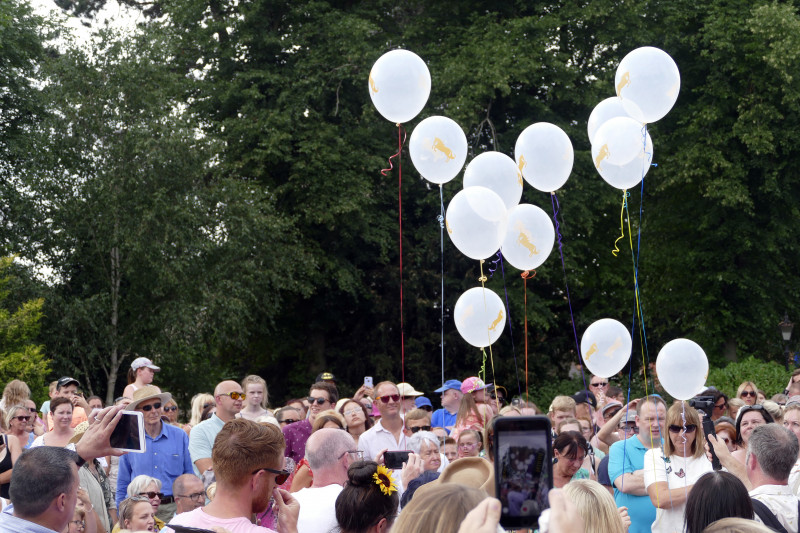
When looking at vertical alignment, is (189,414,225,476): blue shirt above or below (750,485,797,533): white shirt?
below

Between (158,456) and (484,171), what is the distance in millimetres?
3478

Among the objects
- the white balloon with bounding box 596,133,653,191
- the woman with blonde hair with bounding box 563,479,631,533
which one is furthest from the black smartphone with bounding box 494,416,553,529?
the white balloon with bounding box 596,133,653,191

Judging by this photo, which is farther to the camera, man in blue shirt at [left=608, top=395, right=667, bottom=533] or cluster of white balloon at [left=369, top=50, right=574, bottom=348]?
cluster of white balloon at [left=369, top=50, right=574, bottom=348]

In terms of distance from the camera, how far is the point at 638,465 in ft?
20.2

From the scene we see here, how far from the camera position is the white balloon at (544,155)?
795cm

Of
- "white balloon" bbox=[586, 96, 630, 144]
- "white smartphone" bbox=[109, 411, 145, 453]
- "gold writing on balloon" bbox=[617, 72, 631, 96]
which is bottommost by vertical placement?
"white smartphone" bbox=[109, 411, 145, 453]

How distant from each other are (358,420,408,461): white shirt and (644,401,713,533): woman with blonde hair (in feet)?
7.56

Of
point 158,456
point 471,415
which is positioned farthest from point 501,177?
point 158,456

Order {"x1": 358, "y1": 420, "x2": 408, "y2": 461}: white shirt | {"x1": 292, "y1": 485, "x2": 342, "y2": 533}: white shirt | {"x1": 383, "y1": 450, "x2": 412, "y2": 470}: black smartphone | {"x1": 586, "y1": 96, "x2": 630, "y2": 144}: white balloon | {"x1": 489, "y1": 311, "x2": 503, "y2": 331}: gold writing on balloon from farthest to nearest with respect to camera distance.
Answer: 1. {"x1": 489, "y1": 311, "x2": 503, "y2": 331}: gold writing on balloon
2. {"x1": 586, "y1": 96, "x2": 630, "y2": 144}: white balloon
3. {"x1": 358, "y1": 420, "x2": 408, "y2": 461}: white shirt
4. {"x1": 383, "y1": 450, "x2": 412, "y2": 470}: black smartphone
5. {"x1": 292, "y1": 485, "x2": 342, "y2": 533}: white shirt

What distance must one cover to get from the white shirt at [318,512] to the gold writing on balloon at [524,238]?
3.85 meters

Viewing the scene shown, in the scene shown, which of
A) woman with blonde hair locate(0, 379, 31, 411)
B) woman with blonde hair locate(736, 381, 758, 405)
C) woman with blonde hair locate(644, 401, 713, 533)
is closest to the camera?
woman with blonde hair locate(644, 401, 713, 533)

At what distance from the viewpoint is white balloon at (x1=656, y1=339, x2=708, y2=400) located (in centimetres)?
707

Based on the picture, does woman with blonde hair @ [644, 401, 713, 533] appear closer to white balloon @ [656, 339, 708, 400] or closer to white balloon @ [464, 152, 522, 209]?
white balloon @ [656, 339, 708, 400]

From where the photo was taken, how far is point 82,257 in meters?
20.4
